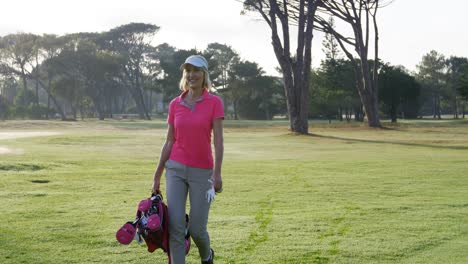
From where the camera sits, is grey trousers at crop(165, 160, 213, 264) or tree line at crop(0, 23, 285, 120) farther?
tree line at crop(0, 23, 285, 120)

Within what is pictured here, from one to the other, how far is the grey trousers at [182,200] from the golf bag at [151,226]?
68 mm

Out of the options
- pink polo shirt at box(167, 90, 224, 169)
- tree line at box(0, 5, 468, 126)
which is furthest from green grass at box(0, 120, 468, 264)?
tree line at box(0, 5, 468, 126)

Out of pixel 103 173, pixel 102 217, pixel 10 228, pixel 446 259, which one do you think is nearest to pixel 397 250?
pixel 446 259

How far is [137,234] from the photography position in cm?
A: 645

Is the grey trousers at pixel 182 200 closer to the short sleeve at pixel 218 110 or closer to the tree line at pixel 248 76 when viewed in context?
the short sleeve at pixel 218 110

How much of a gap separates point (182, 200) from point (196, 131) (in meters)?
0.68

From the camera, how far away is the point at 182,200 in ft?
20.9

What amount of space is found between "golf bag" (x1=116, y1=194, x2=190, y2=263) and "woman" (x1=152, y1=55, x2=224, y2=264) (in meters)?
0.07

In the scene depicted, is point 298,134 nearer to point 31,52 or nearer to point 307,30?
point 307,30

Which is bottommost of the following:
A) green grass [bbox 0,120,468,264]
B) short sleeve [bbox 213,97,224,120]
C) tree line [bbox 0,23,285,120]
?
green grass [bbox 0,120,468,264]

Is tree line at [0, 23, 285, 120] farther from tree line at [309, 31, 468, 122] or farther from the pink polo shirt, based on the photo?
the pink polo shirt

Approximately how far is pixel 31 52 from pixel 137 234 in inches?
3488

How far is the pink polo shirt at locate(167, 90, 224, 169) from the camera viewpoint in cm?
632

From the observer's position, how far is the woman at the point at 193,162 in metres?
6.32
